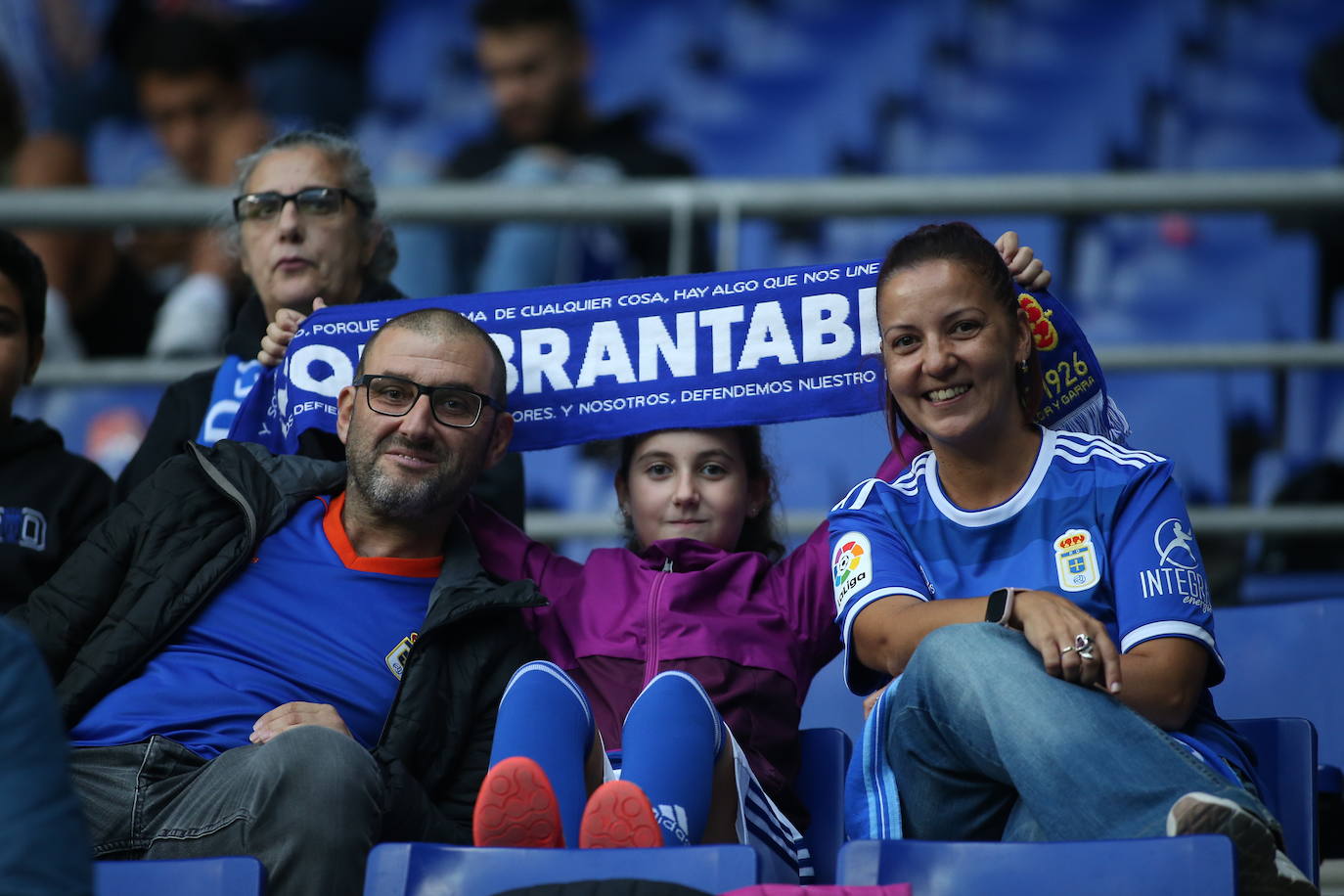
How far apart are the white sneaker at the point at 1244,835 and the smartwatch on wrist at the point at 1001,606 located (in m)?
0.30

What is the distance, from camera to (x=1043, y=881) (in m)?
1.63

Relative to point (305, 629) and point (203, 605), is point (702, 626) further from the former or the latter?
point (203, 605)

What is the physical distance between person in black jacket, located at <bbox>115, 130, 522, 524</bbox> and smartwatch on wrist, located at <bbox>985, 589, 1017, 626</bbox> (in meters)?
1.10

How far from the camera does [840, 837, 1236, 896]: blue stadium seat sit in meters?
1.57

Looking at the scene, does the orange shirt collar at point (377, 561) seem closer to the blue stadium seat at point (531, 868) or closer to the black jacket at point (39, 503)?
the black jacket at point (39, 503)

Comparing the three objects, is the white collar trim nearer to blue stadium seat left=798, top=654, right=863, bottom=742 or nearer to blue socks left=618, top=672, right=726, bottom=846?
blue socks left=618, top=672, right=726, bottom=846

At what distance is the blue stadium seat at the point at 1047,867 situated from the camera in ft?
5.16

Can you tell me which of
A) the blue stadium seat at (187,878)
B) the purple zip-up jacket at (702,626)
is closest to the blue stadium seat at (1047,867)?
the purple zip-up jacket at (702,626)

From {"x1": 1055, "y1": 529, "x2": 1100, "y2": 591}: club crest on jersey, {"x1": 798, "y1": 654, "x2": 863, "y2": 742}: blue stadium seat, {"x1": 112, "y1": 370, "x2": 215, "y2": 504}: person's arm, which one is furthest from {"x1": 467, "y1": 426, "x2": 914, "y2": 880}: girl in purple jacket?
{"x1": 112, "y1": 370, "x2": 215, "y2": 504}: person's arm

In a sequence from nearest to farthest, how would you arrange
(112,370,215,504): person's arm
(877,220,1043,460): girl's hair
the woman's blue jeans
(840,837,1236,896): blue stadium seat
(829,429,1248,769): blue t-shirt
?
(840,837,1236,896): blue stadium seat → the woman's blue jeans → (829,429,1248,769): blue t-shirt → (877,220,1043,460): girl's hair → (112,370,215,504): person's arm

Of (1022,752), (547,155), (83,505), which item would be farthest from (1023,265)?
(547,155)

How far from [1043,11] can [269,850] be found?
3771 mm

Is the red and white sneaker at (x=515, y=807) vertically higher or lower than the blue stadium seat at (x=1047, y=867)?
higher

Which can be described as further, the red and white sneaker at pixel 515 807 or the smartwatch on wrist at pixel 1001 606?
the smartwatch on wrist at pixel 1001 606
